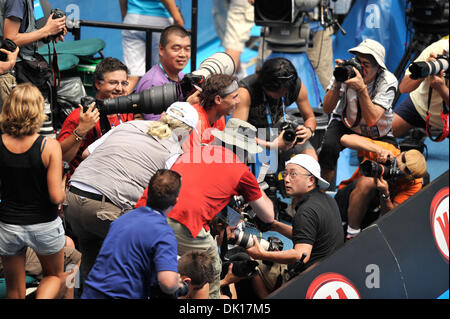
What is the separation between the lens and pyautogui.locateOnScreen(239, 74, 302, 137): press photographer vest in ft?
17.5

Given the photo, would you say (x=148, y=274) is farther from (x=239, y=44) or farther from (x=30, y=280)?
(x=239, y=44)

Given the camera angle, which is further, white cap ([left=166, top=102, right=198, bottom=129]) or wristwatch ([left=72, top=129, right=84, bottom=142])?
wristwatch ([left=72, top=129, right=84, bottom=142])

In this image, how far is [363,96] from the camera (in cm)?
492

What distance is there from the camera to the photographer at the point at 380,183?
4.92m

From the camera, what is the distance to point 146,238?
3143 millimetres

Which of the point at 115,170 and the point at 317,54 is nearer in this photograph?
the point at 115,170

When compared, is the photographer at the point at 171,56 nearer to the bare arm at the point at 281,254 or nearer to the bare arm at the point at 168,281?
the bare arm at the point at 281,254

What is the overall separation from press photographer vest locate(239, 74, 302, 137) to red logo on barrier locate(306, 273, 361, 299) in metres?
1.83

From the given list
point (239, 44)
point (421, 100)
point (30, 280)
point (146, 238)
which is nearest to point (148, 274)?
point (146, 238)

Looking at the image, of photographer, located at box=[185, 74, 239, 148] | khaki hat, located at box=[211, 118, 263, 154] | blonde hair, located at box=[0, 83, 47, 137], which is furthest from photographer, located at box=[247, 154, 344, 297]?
blonde hair, located at box=[0, 83, 47, 137]

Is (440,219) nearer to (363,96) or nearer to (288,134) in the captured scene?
(363,96)

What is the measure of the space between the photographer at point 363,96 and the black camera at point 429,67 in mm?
630

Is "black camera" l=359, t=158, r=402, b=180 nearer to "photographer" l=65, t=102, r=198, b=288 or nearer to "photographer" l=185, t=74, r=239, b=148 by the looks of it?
"photographer" l=185, t=74, r=239, b=148

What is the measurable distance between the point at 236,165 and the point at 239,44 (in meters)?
3.59
